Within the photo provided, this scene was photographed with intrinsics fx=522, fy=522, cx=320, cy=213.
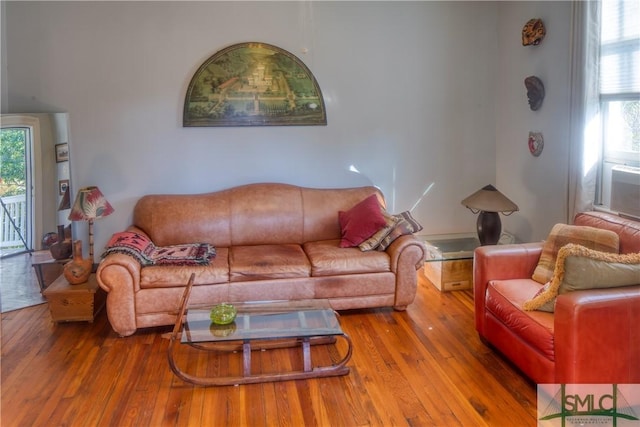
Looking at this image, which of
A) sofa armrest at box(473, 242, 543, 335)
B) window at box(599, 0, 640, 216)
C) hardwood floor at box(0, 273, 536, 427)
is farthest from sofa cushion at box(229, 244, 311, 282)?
window at box(599, 0, 640, 216)

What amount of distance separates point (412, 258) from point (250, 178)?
1.69 metres

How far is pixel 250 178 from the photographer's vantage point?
15.6 feet

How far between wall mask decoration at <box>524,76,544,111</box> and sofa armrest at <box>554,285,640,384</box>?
7.08 feet

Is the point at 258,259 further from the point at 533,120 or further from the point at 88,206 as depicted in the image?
the point at 533,120

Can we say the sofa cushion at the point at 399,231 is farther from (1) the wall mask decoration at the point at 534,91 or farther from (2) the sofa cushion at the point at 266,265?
(1) the wall mask decoration at the point at 534,91

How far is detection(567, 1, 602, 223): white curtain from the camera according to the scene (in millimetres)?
3691

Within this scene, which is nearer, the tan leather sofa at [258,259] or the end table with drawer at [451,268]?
the tan leather sofa at [258,259]

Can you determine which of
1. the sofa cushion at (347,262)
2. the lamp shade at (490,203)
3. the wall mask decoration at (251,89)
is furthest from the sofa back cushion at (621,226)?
the wall mask decoration at (251,89)

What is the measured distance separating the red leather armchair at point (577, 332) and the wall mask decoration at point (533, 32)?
5.86ft

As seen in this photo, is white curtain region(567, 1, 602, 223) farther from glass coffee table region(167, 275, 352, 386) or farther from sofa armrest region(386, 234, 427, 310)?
glass coffee table region(167, 275, 352, 386)

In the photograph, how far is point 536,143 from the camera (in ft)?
14.6

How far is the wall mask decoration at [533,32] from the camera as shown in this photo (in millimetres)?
4250

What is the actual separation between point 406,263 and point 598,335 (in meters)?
1.57

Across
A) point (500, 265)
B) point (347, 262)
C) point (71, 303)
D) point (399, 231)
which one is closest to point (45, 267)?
point (71, 303)
